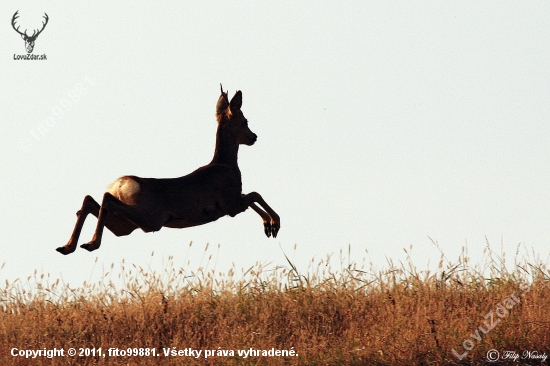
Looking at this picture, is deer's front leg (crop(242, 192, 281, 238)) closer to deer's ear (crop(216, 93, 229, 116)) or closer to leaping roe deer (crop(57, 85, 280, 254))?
Result: leaping roe deer (crop(57, 85, 280, 254))

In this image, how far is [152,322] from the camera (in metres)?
10.9

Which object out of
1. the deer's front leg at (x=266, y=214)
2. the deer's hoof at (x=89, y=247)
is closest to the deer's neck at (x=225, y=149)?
the deer's front leg at (x=266, y=214)

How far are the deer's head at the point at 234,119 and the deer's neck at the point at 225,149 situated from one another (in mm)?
45

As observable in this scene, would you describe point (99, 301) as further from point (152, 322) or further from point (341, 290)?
point (341, 290)

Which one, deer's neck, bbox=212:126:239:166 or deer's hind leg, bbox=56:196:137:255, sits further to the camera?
deer's neck, bbox=212:126:239:166

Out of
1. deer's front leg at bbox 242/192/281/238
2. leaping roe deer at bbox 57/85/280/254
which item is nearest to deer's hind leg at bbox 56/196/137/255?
leaping roe deer at bbox 57/85/280/254

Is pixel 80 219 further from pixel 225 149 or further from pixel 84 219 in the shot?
pixel 225 149

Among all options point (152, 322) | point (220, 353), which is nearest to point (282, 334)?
point (220, 353)

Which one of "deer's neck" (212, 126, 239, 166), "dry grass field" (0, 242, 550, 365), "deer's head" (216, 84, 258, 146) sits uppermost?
"deer's head" (216, 84, 258, 146)

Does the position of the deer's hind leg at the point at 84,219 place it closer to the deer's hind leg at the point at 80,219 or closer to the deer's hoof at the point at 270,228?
the deer's hind leg at the point at 80,219

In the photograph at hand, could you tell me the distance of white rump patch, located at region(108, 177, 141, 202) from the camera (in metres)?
10.9

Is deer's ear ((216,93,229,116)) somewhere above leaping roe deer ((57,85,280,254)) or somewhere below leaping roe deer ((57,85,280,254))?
above

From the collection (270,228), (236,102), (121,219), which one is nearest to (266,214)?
(270,228)

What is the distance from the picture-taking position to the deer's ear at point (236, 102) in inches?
479
